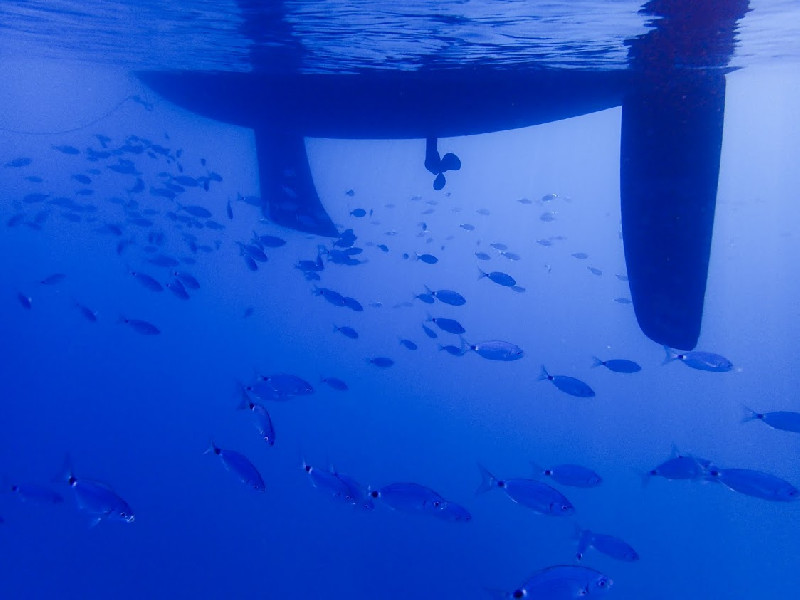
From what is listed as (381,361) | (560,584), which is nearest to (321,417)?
(381,361)

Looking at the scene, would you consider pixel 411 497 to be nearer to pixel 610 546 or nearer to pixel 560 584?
pixel 560 584

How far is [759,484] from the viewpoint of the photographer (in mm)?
5215

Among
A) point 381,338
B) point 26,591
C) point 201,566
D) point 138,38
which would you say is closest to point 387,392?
point 381,338

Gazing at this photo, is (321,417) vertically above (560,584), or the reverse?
(560,584)

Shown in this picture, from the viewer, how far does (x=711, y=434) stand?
1014 inches

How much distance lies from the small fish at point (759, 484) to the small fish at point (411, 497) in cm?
291

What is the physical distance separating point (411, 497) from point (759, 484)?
135 inches

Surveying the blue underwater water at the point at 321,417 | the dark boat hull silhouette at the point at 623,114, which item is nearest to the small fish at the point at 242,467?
the blue underwater water at the point at 321,417

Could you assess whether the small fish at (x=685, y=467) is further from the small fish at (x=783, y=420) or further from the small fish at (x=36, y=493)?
the small fish at (x=36, y=493)

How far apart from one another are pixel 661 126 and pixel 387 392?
44.5 feet

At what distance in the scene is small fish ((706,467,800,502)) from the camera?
5.13 meters

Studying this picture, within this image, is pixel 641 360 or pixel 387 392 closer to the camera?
pixel 387 392

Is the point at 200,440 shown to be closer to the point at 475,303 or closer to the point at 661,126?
the point at 661,126

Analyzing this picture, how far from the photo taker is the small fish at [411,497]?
15.5ft
